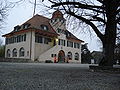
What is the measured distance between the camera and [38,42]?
46312 mm

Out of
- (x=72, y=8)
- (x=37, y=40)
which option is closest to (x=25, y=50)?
(x=37, y=40)

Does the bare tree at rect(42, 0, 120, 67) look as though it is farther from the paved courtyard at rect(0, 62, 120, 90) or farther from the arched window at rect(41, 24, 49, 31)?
the arched window at rect(41, 24, 49, 31)

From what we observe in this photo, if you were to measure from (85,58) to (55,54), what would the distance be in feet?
61.7

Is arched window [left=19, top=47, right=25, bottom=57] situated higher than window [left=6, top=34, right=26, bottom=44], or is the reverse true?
window [left=6, top=34, right=26, bottom=44]

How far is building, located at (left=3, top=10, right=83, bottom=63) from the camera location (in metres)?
44.9

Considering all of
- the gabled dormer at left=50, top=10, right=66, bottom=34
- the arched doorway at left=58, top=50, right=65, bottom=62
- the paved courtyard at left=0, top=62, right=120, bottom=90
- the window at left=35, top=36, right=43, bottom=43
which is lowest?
the paved courtyard at left=0, top=62, right=120, bottom=90

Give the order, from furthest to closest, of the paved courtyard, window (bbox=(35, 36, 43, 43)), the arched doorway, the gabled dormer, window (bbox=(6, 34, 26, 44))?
the arched doorway, window (bbox=(6, 34, 26, 44)), window (bbox=(35, 36, 43, 43)), the gabled dormer, the paved courtyard

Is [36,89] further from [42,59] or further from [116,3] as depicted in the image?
[42,59]

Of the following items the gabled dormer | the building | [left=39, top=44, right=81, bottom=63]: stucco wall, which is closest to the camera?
the gabled dormer

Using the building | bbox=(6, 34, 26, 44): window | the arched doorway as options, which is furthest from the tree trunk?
the arched doorway

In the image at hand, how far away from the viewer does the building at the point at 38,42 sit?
4491 centimetres

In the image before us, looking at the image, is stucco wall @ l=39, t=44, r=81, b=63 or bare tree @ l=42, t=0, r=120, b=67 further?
stucco wall @ l=39, t=44, r=81, b=63

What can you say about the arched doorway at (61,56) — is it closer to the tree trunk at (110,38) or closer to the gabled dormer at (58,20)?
the gabled dormer at (58,20)

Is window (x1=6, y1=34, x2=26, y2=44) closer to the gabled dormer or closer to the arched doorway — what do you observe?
the arched doorway
